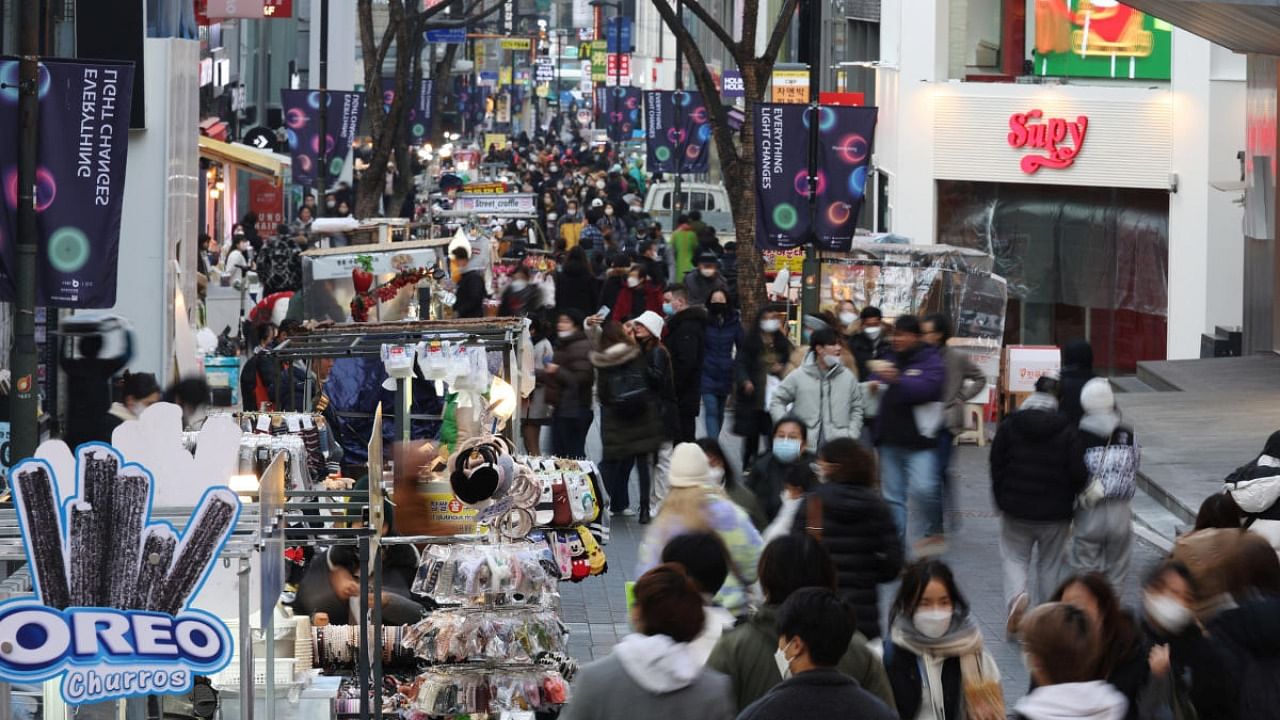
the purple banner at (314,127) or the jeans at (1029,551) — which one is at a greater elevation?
the purple banner at (314,127)

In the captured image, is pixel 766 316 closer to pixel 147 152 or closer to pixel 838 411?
pixel 838 411

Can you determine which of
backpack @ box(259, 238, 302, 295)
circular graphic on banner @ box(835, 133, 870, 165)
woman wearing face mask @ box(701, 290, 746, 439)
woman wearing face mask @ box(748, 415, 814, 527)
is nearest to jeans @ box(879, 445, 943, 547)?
woman wearing face mask @ box(748, 415, 814, 527)

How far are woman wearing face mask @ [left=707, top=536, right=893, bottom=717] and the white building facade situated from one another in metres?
20.1

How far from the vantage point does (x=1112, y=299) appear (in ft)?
97.2

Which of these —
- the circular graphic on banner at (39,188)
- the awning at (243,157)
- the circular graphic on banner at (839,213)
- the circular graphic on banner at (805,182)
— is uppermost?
the awning at (243,157)

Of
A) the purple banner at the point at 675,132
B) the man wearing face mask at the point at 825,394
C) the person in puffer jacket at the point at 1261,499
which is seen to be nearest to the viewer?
the person in puffer jacket at the point at 1261,499

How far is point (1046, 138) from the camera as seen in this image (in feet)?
97.2

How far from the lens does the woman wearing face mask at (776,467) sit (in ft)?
36.7

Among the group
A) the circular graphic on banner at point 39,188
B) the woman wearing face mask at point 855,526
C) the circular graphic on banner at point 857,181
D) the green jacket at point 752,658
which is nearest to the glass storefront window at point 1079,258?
the circular graphic on banner at point 857,181

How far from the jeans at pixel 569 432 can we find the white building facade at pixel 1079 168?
40.7ft

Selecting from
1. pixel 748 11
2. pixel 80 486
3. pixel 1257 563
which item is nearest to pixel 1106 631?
pixel 1257 563

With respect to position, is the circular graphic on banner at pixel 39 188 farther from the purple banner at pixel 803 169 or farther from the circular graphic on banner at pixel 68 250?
the purple banner at pixel 803 169

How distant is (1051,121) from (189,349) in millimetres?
Result: 15474

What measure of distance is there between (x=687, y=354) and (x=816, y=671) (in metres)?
11.6
